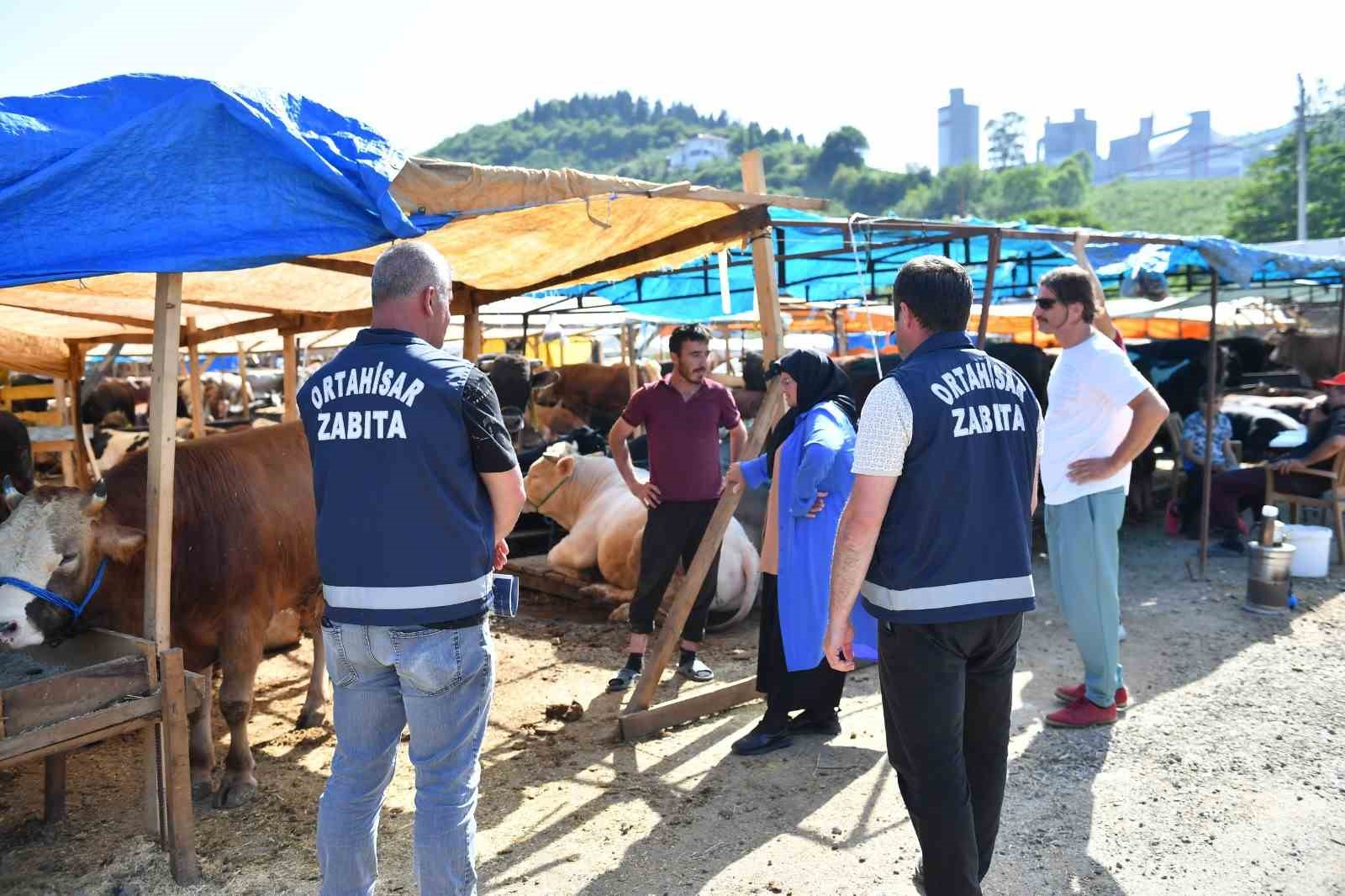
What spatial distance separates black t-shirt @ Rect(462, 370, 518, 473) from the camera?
2572 mm

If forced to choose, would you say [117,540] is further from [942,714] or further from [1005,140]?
[1005,140]

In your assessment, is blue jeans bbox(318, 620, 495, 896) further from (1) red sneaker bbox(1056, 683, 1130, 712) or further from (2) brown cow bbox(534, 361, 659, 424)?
(2) brown cow bbox(534, 361, 659, 424)

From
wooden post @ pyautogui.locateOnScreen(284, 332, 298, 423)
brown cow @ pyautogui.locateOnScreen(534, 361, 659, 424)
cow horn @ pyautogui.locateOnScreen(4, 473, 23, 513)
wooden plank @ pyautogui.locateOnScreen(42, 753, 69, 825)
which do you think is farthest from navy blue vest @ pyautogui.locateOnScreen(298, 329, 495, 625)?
brown cow @ pyautogui.locateOnScreen(534, 361, 659, 424)

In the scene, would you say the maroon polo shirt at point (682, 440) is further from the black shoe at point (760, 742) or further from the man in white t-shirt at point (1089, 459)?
the man in white t-shirt at point (1089, 459)

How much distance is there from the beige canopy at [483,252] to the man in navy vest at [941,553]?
5.80ft

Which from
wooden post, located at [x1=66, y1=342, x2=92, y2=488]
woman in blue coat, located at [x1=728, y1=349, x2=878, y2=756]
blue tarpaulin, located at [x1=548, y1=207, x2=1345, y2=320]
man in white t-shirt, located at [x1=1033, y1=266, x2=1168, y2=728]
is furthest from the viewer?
wooden post, located at [x1=66, y1=342, x2=92, y2=488]

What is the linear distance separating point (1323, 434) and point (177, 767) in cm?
872

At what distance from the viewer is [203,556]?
4148 millimetres

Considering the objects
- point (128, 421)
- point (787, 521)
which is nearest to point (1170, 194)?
point (128, 421)

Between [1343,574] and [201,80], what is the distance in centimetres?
844

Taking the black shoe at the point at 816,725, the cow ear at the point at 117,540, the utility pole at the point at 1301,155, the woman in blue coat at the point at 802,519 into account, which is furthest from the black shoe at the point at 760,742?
the utility pole at the point at 1301,155

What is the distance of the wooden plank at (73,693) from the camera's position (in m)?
3.07

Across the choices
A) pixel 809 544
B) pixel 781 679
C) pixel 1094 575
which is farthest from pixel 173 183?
pixel 1094 575

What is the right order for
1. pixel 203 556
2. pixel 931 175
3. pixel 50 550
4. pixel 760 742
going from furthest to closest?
pixel 931 175, pixel 760 742, pixel 203 556, pixel 50 550
